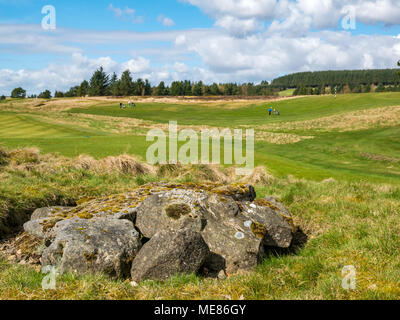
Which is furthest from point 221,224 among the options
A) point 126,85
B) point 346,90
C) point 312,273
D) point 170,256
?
point 346,90

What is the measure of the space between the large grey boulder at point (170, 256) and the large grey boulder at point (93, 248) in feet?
0.96

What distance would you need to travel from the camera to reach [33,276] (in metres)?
5.79

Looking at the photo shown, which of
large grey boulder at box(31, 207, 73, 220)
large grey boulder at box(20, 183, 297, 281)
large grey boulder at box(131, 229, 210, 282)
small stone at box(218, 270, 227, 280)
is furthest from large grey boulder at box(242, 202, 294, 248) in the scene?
large grey boulder at box(31, 207, 73, 220)

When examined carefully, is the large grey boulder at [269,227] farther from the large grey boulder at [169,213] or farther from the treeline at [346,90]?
the treeline at [346,90]

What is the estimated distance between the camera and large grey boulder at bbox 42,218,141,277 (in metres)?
5.78

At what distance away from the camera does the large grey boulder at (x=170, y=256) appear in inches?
226

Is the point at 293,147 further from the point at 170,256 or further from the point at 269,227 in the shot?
the point at 170,256

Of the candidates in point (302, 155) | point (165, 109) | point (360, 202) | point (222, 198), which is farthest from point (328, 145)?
point (165, 109)

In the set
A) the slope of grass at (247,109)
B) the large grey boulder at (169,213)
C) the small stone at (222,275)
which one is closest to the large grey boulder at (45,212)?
the large grey boulder at (169,213)

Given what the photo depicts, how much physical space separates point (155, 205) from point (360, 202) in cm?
508

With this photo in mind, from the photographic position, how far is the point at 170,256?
18.9 feet

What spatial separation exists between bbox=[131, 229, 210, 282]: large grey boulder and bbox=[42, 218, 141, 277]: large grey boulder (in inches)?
11.5

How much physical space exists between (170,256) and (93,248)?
51.8 inches

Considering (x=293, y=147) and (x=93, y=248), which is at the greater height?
(x=93, y=248)
